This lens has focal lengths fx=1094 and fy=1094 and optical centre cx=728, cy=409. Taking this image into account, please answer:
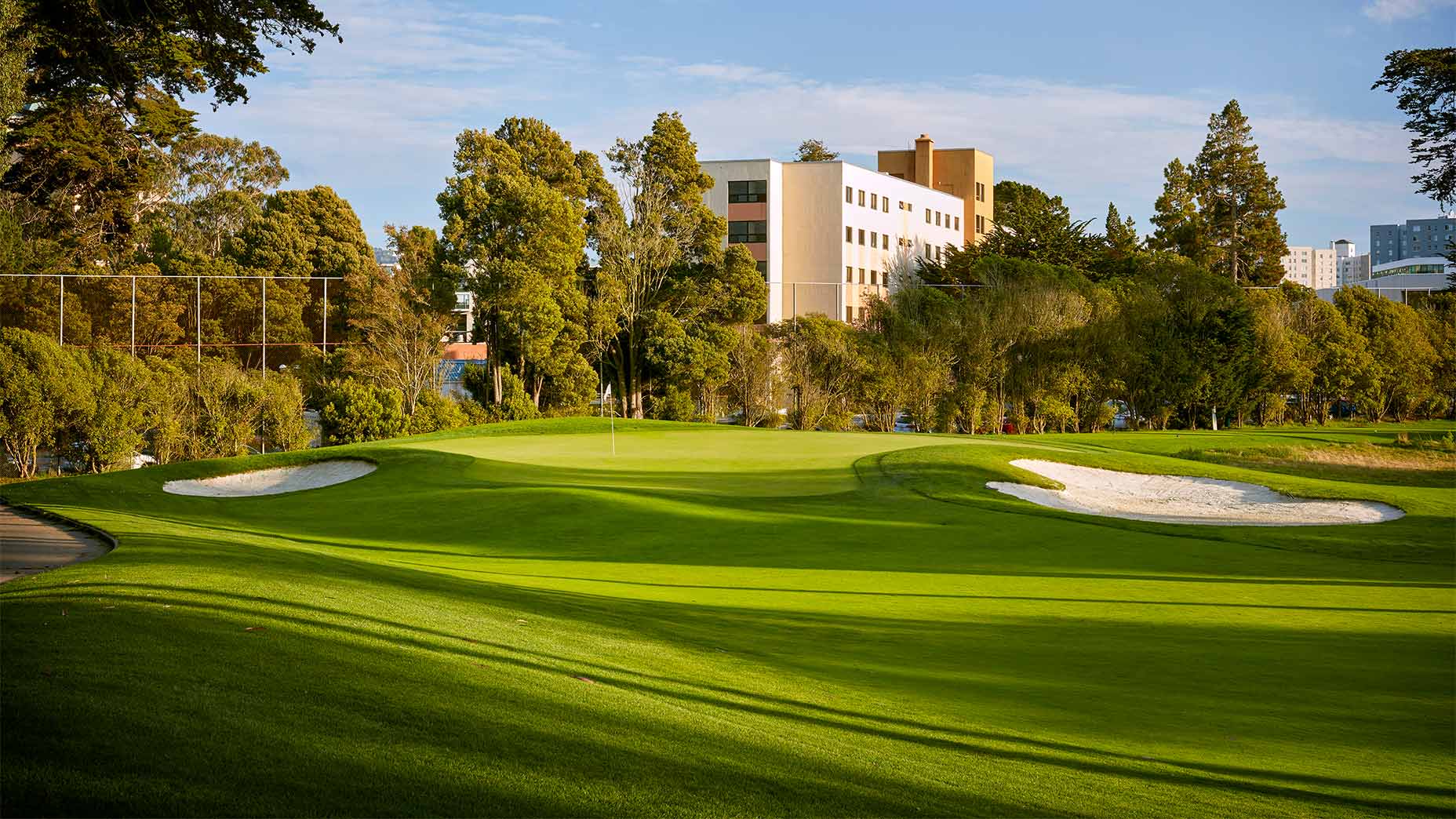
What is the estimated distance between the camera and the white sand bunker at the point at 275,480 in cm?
2295

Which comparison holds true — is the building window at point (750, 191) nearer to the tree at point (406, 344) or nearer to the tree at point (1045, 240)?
the tree at point (1045, 240)

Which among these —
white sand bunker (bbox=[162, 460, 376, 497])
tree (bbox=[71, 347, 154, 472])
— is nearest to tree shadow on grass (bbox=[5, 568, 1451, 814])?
white sand bunker (bbox=[162, 460, 376, 497])

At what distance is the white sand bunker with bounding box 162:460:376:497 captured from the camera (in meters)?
23.0

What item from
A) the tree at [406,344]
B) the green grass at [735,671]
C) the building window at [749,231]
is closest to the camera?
the green grass at [735,671]

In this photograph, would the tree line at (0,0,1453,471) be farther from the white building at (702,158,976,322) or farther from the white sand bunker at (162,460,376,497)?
the white building at (702,158,976,322)

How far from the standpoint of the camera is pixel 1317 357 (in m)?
46.1

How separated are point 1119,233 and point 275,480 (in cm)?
5710

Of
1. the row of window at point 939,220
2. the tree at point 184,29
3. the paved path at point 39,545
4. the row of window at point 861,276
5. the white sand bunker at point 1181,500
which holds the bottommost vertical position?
the white sand bunker at point 1181,500

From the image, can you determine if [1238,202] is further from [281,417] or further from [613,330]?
[281,417]

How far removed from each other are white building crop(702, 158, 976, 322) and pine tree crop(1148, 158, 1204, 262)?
17.3 meters

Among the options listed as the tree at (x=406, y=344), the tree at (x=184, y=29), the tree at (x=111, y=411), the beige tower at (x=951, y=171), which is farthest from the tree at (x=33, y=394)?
the beige tower at (x=951, y=171)

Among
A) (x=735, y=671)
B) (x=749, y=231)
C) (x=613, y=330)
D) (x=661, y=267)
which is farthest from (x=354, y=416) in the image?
(x=749, y=231)

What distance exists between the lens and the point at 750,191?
66625 millimetres

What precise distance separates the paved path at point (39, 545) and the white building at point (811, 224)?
50969 mm
